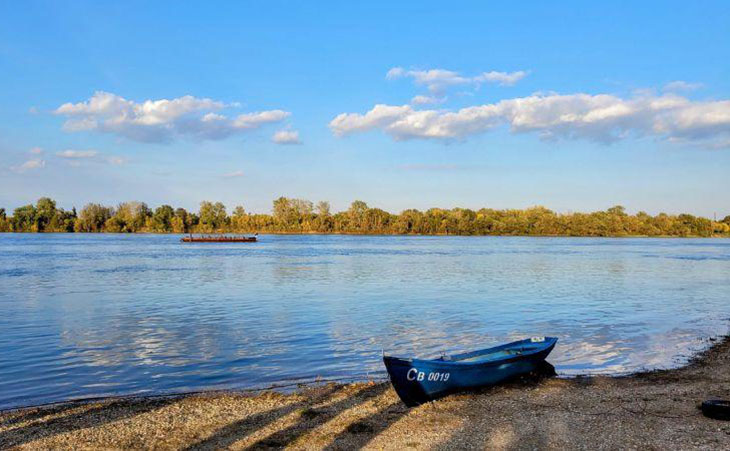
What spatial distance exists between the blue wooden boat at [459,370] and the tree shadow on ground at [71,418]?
20.1 ft

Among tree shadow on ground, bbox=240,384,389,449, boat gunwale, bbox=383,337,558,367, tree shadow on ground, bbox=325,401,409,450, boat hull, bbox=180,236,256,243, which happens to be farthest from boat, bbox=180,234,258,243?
tree shadow on ground, bbox=325,401,409,450

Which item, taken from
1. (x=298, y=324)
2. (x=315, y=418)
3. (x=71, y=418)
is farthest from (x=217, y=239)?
(x=315, y=418)

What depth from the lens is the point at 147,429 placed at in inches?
485

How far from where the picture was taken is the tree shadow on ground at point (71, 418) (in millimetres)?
11820

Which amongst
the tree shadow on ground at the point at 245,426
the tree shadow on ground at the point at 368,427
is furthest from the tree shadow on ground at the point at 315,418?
the tree shadow on ground at the point at 368,427

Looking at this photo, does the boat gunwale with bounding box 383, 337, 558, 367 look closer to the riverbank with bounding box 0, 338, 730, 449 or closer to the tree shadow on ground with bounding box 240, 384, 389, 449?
the riverbank with bounding box 0, 338, 730, 449

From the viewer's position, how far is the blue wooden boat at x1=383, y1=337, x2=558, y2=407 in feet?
44.3

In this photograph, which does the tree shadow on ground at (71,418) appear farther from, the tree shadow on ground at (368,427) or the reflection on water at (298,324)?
the tree shadow on ground at (368,427)

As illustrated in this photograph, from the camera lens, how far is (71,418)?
43.0 ft

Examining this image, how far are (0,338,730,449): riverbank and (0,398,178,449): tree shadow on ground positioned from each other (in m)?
0.02

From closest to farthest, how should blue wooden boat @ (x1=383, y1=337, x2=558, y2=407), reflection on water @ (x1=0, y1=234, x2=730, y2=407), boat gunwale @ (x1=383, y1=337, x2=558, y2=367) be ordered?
1. boat gunwale @ (x1=383, y1=337, x2=558, y2=367)
2. blue wooden boat @ (x1=383, y1=337, x2=558, y2=407)
3. reflection on water @ (x1=0, y1=234, x2=730, y2=407)

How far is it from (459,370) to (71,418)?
9483 millimetres

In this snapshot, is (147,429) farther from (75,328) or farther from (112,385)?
(75,328)

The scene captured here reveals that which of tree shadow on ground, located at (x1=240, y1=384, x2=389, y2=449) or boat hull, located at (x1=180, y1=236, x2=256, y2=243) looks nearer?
tree shadow on ground, located at (x1=240, y1=384, x2=389, y2=449)
